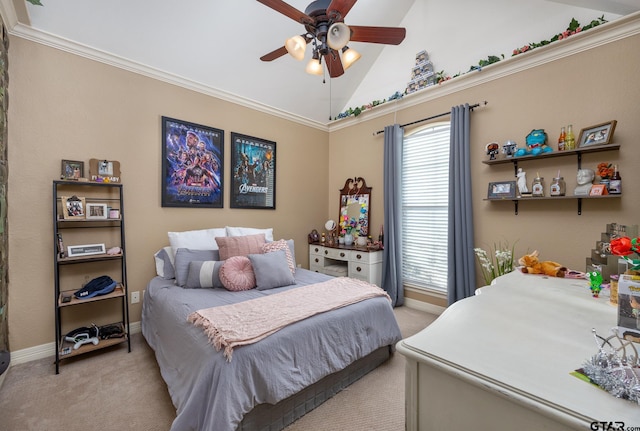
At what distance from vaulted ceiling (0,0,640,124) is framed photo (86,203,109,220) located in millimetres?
1410

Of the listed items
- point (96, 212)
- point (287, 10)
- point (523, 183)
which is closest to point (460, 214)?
point (523, 183)

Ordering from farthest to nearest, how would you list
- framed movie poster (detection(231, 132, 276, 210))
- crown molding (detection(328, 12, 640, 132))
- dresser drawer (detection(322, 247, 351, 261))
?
dresser drawer (detection(322, 247, 351, 261))
framed movie poster (detection(231, 132, 276, 210))
crown molding (detection(328, 12, 640, 132))

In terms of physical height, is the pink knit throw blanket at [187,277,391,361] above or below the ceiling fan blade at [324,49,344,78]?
below

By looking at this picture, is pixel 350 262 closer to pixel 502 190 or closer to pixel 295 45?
pixel 502 190

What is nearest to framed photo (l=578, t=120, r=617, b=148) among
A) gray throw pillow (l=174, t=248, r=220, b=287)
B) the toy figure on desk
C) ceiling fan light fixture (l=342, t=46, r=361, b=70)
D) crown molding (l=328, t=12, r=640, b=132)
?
crown molding (l=328, t=12, r=640, b=132)

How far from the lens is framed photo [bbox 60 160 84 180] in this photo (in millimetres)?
2402

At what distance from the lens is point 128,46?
8.73ft

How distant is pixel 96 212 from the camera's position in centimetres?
246

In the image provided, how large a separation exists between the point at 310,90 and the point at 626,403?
4076 millimetres

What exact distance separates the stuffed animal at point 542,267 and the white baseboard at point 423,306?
1.61 metres

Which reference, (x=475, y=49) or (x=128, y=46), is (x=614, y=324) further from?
(x=128, y=46)

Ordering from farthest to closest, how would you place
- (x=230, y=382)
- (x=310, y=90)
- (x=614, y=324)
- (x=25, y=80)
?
(x=310, y=90) → (x=25, y=80) → (x=230, y=382) → (x=614, y=324)

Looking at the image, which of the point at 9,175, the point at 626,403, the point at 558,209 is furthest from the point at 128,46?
the point at 558,209

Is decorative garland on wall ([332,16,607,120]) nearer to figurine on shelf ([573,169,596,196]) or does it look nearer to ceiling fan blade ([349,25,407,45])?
figurine on shelf ([573,169,596,196])
